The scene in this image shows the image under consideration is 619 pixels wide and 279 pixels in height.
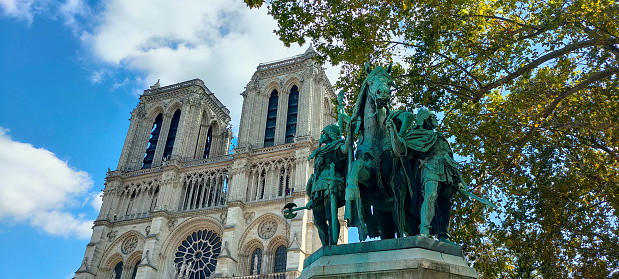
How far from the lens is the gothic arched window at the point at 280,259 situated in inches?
1106

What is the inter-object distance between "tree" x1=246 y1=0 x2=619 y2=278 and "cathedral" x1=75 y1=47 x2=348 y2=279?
672 inches

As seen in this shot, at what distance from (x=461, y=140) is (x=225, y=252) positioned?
20464mm

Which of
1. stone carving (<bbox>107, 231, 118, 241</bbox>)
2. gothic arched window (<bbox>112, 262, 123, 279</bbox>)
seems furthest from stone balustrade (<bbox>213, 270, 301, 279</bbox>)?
stone carving (<bbox>107, 231, 118, 241</bbox>)

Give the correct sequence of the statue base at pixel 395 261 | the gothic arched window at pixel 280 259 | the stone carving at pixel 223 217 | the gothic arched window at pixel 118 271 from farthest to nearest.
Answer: the gothic arched window at pixel 118 271
the stone carving at pixel 223 217
the gothic arched window at pixel 280 259
the statue base at pixel 395 261

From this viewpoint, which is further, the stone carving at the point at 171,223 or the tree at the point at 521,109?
the stone carving at the point at 171,223

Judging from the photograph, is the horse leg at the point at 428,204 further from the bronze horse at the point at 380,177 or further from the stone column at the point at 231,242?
the stone column at the point at 231,242

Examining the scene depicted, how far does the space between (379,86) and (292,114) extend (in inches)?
1193

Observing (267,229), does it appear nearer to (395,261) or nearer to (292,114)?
(292,114)

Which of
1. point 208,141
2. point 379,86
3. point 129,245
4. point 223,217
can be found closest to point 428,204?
point 379,86

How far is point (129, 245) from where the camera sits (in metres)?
33.0

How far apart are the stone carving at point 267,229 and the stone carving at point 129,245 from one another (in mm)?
9243

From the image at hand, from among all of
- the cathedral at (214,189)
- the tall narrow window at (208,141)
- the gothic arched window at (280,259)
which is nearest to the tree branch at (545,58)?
the cathedral at (214,189)

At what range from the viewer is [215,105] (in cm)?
4156

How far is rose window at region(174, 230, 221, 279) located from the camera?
3042cm
